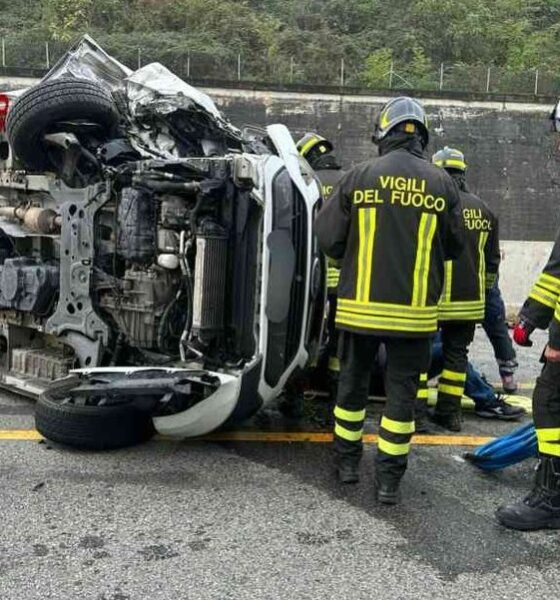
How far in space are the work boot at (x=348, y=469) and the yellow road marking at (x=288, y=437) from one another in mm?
636

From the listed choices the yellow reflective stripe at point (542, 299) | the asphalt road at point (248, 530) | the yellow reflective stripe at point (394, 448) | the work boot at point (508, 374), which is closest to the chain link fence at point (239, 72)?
the work boot at point (508, 374)

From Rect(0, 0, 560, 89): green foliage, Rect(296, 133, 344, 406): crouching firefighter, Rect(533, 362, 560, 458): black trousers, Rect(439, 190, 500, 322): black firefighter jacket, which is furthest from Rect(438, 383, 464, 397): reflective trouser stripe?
Rect(0, 0, 560, 89): green foliage

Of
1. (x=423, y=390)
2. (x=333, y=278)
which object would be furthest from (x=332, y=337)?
(x=423, y=390)

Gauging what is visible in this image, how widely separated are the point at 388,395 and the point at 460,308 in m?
1.36

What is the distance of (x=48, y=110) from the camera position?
441 cm

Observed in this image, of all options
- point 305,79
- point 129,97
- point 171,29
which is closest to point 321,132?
point 305,79

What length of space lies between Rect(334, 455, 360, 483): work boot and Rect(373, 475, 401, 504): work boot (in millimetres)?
204

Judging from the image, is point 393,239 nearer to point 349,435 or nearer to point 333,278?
point 349,435

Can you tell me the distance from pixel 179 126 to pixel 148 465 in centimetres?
221

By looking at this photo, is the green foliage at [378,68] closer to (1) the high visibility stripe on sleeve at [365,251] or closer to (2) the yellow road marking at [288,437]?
(2) the yellow road marking at [288,437]

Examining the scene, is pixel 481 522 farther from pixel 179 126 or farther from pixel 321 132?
pixel 321 132

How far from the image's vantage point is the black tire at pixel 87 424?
12.9 feet

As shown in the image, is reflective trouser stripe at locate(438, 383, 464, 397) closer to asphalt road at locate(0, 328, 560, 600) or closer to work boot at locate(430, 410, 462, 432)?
work boot at locate(430, 410, 462, 432)

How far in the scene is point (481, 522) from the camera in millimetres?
3348
